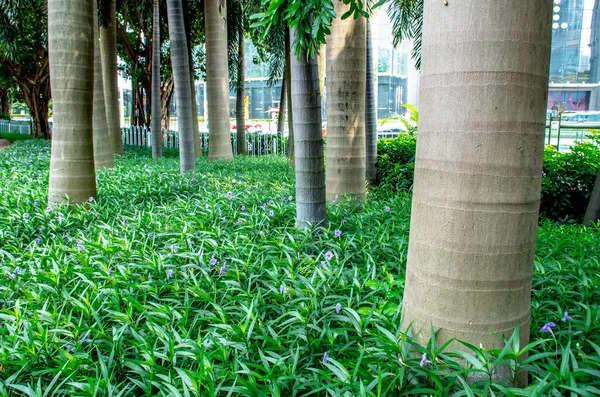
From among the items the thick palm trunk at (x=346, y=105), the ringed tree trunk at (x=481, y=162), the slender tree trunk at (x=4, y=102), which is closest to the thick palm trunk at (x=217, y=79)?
the thick palm trunk at (x=346, y=105)

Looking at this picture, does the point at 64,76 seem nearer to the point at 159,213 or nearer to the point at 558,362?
the point at 159,213

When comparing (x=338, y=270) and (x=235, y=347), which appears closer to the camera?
(x=235, y=347)

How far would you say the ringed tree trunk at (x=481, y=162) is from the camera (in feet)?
6.22

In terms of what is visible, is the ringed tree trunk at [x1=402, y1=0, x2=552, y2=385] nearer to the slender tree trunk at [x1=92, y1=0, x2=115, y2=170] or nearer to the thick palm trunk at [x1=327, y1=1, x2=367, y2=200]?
the thick palm trunk at [x1=327, y1=1, x2=367, y2=200]

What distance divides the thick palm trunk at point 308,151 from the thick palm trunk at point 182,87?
4.04 meters

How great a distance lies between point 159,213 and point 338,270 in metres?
2.57

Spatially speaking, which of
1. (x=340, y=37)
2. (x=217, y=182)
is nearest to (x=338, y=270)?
(x=340, y=37)

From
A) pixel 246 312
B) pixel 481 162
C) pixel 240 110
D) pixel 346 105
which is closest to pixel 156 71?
pixel 240 110

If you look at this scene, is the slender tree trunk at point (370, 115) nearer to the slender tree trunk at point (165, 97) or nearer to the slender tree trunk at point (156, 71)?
the slender tree trunk at point (156, 71)

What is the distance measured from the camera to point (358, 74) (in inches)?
213

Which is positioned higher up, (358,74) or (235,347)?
Answer: (358,74)

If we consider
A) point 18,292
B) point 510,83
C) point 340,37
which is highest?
point 340,37

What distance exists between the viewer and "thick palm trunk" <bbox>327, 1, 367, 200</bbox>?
17.6 feet

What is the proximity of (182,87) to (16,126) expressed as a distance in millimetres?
28357
